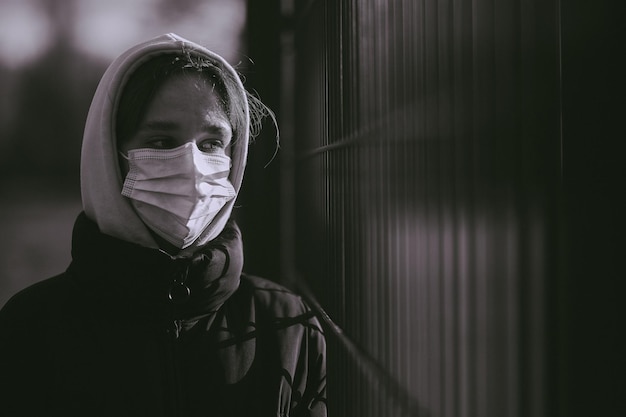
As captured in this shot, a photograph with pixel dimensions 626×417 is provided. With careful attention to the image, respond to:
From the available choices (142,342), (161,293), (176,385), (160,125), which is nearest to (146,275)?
(161,293)

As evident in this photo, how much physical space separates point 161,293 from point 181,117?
464 millimetres

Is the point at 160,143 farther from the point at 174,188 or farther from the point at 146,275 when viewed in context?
the point at 146,275

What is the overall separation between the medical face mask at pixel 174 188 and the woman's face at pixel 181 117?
28 millimetres

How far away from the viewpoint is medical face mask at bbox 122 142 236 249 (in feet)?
5.09

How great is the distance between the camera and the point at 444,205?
3.73 ft

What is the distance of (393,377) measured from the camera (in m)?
1.43

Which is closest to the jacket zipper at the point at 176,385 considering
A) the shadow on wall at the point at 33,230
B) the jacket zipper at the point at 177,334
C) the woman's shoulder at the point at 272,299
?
the jacket zipper at the point at 177,334

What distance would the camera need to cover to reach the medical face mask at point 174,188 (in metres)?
1.55

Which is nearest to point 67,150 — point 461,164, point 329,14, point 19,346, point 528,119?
point 329,14

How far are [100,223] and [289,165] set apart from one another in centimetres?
199

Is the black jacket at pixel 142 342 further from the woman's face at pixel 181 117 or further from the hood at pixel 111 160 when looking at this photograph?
the woman's face at pixel 181 117

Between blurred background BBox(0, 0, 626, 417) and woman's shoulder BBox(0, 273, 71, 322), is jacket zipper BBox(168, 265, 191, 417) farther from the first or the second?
blurred background BBox(0, 0, 626, 417)

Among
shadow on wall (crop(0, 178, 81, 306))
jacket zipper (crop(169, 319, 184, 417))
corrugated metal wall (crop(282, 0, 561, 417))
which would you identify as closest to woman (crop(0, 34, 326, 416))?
jacket zipper (crop(169, 319, 184, 417))

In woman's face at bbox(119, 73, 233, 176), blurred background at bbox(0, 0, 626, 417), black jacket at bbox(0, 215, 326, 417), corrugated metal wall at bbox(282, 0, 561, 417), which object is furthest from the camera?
woman's face at bbox(119, 73, 233, 176)
